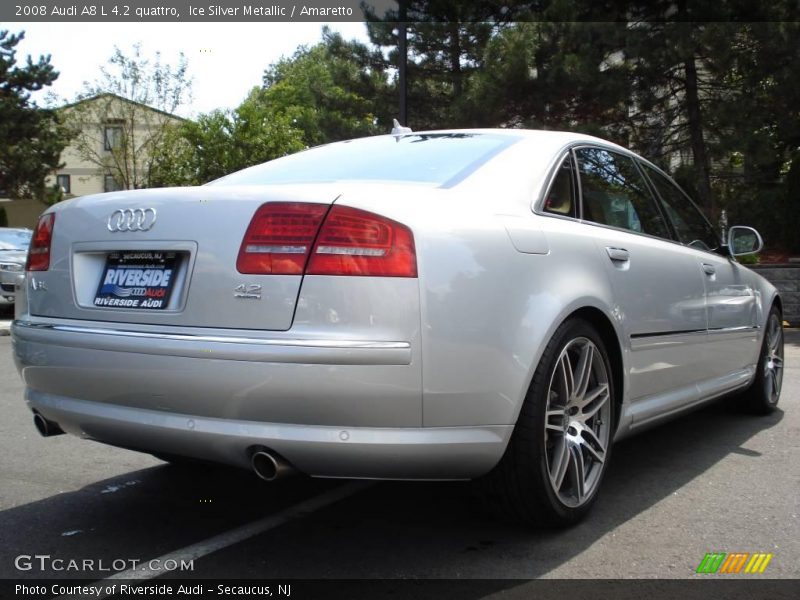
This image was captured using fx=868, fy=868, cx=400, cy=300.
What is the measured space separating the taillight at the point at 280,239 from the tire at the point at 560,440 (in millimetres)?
910

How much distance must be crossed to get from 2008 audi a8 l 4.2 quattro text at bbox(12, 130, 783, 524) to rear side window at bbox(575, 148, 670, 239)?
4.6 inches

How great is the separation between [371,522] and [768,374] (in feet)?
10.7

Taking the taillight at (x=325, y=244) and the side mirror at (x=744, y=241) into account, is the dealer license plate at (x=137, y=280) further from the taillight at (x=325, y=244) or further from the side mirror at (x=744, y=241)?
the side mirror at (x=744, y=241)

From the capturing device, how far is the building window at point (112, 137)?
105 ft

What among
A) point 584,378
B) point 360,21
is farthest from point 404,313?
point 360,21

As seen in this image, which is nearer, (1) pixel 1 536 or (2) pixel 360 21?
(1) pixel 1 536

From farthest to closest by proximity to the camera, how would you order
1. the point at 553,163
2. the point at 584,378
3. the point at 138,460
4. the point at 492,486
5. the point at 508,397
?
1. the point at 138,460
2. the point at 553,163
3. the point at 584,378
4. the point at 492,486
5. the point at 508,397

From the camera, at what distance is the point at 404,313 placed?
2.61 m

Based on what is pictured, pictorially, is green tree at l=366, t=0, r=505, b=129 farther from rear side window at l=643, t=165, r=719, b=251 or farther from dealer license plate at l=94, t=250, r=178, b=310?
dealer license plate at l=94, t=250, r=178, b=310

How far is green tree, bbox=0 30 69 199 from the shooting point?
32875 mm

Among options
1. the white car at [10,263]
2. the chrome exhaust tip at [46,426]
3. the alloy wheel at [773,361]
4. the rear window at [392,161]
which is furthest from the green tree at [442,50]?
the chrome exhaust tip at [46,426]

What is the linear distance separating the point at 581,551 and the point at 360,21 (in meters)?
18.5

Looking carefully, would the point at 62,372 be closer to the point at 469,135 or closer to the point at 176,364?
the point at 176,364

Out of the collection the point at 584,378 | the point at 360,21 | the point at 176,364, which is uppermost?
the point at 360,21
